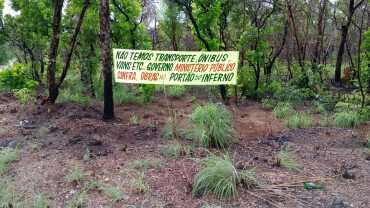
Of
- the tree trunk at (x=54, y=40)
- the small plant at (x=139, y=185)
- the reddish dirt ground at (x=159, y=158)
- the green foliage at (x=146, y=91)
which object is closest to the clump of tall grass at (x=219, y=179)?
the reddish dirt ground at (x=159, y=158)

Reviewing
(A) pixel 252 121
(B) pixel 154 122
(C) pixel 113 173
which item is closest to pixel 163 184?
(C) pixel 113 173

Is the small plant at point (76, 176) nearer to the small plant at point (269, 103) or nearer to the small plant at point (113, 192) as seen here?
the small plant at point (113, 192)

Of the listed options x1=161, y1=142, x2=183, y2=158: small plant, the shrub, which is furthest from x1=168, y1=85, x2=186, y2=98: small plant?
x1=161, y1=142, x2=183, y2=158: small plant

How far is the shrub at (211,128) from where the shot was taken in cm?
634

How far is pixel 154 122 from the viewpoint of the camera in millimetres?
8023

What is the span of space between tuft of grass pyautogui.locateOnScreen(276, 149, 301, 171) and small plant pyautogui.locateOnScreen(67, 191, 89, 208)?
251cm

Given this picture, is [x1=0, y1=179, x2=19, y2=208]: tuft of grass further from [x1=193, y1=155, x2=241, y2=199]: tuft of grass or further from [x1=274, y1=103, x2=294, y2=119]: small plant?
[x1=274, y1=103, x2=294, y2=119]: small plant

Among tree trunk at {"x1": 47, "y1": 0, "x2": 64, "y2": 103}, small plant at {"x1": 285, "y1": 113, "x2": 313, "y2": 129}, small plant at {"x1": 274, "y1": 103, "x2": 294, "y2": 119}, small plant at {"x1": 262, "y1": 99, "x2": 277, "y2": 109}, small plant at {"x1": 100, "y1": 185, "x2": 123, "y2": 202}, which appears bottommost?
small plant at {"x1": 100, "y1": 185, "x2": 123, "y2": 202}

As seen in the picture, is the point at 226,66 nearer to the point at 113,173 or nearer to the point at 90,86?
the point at 113,173

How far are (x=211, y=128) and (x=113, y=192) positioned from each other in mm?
1958

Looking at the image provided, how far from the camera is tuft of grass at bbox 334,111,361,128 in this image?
7797mm

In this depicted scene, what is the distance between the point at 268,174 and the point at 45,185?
277 cm

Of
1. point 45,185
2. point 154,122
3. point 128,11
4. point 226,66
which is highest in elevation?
point 128,11

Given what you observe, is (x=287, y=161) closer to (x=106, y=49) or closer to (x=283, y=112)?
(x=283, y=112)
